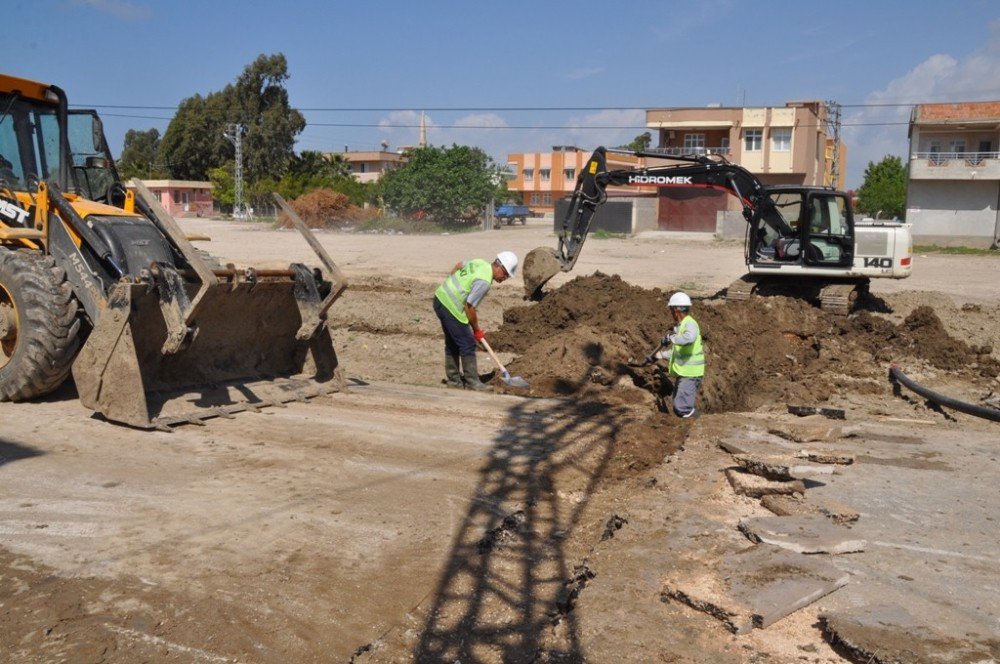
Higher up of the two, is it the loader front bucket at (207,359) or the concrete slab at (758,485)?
the loader front bucket at (207,359)

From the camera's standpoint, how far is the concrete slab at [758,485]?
A: 654cm

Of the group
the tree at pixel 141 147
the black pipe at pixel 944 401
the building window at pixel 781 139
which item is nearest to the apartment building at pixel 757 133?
the building window at pixel 781 139

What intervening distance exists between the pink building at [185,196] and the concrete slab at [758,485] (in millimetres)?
58941

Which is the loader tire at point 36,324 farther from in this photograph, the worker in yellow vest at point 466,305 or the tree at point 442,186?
the tree at point 442,186

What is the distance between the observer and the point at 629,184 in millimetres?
17844

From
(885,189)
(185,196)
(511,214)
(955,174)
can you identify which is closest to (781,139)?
(885,189)

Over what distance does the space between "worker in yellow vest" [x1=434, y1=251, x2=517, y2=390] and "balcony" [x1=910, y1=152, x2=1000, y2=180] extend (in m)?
39.6

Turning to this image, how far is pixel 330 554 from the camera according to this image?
5.25 m

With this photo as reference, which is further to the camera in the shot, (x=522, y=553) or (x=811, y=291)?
(x=811, y=291)

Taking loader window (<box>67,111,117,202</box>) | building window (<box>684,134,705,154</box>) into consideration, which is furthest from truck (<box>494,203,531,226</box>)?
loader window (<box>67,111,117,202</box>)

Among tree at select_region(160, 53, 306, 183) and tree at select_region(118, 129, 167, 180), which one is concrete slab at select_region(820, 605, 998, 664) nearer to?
tree at select_region(160, 53, 306, 183)

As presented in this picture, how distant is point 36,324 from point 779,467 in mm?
6092

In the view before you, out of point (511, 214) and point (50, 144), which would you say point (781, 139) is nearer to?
point (511, 214)

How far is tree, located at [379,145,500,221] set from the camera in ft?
165
